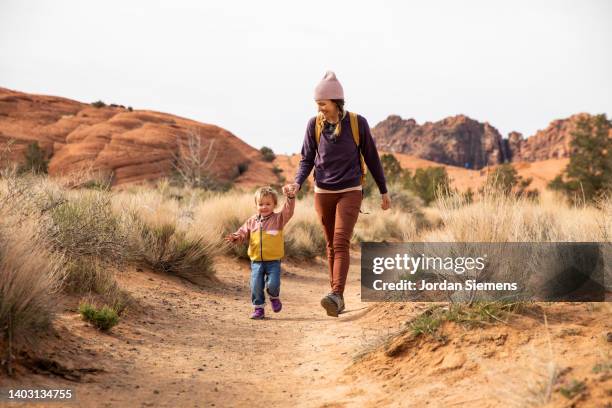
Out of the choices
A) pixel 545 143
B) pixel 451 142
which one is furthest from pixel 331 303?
pixel 451 142

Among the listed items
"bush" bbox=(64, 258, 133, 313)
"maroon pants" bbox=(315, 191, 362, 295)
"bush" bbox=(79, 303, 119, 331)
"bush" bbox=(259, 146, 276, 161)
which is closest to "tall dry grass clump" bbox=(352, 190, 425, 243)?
"maroon pants" bbox=(315, 191, 362, 295)

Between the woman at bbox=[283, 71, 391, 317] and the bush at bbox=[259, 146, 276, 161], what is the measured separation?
186 ft

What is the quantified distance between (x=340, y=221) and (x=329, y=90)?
133 centimetres

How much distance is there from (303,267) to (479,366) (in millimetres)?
9270

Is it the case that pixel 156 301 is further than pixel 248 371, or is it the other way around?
pixel 156 301

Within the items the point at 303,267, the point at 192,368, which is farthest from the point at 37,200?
the point at 303,267

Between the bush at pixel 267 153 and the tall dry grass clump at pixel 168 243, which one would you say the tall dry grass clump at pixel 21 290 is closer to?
the tall dry grass clump at pixel 168 243

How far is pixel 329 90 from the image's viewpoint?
5441 millimetres

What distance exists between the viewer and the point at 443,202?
20.0 feet

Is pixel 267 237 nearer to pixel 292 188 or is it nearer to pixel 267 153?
pixel 292 188

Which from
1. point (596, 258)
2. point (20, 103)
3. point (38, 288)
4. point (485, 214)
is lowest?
point (38, 288)

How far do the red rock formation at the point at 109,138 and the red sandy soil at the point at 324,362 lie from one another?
35729 mm

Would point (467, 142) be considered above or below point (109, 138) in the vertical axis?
above

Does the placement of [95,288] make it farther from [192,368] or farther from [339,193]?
Result: [339,193]
